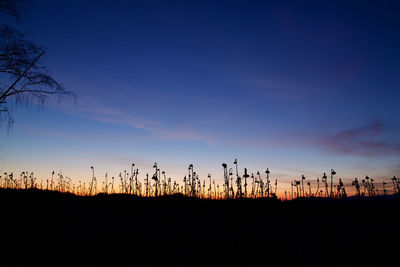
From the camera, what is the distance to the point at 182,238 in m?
5.62

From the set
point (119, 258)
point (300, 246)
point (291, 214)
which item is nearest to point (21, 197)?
point (119, 258)

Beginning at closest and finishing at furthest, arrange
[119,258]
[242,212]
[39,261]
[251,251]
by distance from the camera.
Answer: [39,261], [119,258], [251,251], [242,212]

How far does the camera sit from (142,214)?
325 inches

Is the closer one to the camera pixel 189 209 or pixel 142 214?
pixel 142 214

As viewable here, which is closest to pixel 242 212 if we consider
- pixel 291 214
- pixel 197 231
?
pixel 291 214

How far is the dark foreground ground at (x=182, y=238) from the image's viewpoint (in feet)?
14.5

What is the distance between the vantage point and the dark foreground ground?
4422 mm

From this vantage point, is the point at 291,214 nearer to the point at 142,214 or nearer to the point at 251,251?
the point at 251,251

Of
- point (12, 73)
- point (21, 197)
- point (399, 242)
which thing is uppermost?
point (12, 73)

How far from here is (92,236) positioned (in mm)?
5477

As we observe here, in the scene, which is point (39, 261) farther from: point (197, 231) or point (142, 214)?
point (142, 214)

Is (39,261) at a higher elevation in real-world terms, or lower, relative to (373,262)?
higher

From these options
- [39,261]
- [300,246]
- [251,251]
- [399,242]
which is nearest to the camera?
[39,261]

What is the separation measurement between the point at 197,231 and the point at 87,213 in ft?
14.2
